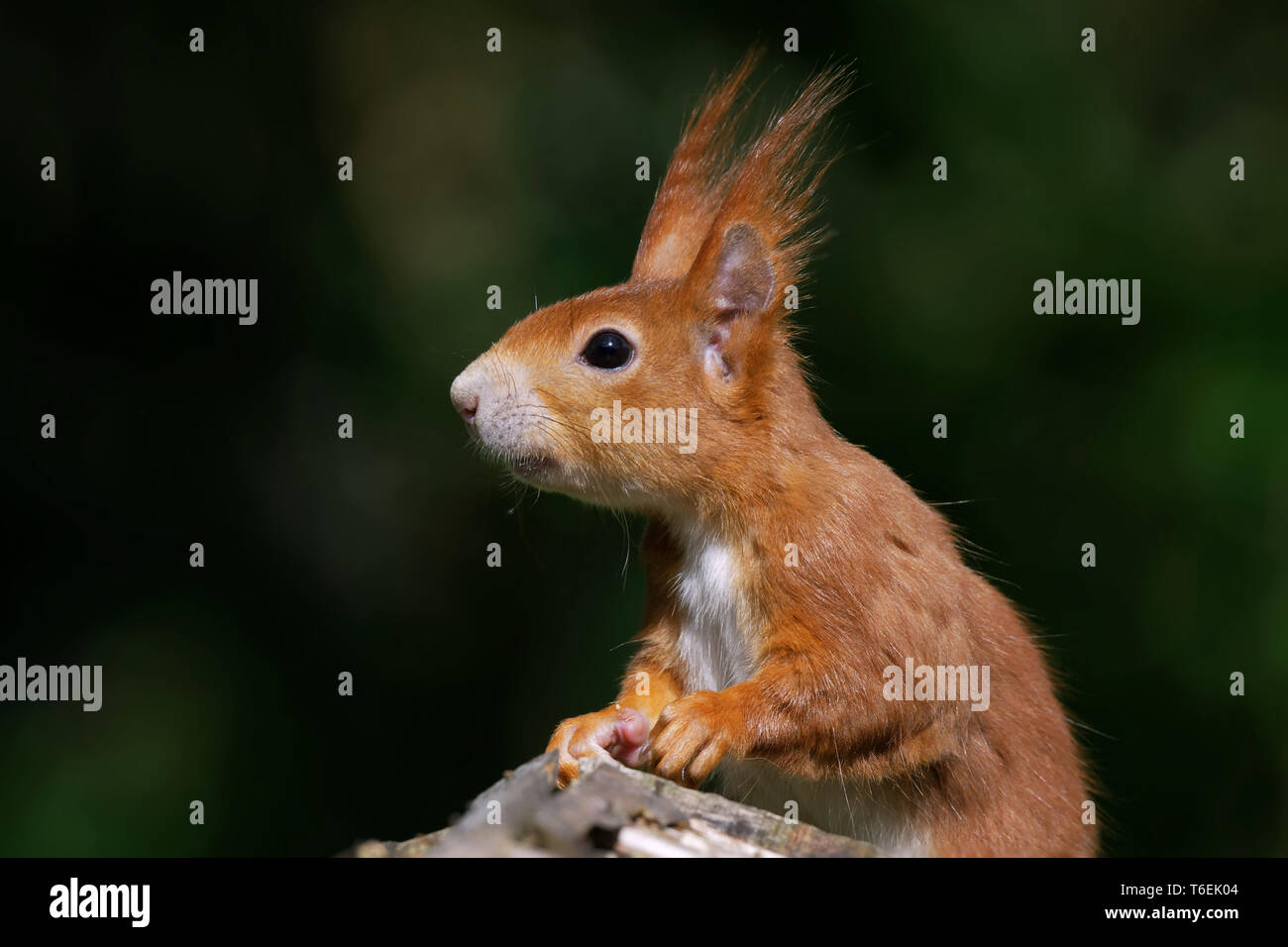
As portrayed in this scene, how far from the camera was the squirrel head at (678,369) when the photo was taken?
3.95m

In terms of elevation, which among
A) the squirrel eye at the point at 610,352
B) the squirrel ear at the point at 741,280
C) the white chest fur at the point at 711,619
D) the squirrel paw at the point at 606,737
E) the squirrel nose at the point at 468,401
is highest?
the squirrel ear at the point at 741,280

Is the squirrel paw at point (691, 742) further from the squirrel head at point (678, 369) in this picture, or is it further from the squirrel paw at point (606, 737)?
the squirrel head at point (678, 369)

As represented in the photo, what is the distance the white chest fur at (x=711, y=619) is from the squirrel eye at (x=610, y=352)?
1.99ft

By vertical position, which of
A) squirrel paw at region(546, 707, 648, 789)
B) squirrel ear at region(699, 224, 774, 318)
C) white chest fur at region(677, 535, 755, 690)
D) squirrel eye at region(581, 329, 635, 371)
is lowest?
squirrel paw at region(546, 707, 648, 789)

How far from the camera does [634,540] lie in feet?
16.4

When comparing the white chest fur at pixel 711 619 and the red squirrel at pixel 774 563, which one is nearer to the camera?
the red squirrel at pixel 774 563

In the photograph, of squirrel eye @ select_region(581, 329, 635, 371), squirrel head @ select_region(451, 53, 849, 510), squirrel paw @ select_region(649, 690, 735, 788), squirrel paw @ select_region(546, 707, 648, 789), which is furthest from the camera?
squirrel eye @ select_region(581, 329, 635, 371)

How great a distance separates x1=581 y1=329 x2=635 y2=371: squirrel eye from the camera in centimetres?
405

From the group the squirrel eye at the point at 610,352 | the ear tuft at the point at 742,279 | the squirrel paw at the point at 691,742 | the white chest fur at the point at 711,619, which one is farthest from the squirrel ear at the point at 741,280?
the squirrel paw at the point at 691,742

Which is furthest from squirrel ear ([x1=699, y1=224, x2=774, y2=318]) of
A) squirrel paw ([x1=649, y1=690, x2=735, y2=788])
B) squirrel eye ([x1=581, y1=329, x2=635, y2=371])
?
squirrel paw ([x1=649, y1=690, x2=735, y2=788])

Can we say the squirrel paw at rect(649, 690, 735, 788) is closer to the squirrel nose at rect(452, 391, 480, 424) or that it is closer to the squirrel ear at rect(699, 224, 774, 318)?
the squirrel nose at rect(452, 391, 480, 424)

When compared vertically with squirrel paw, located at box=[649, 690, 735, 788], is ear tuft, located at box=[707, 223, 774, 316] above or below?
above

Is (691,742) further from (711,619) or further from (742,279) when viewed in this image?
(742,279)

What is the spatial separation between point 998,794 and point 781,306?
5.54 ft
